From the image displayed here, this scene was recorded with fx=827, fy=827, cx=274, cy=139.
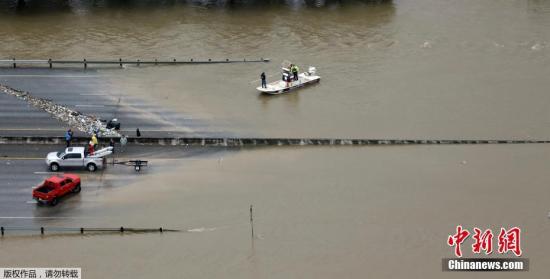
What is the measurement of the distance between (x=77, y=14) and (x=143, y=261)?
112ft

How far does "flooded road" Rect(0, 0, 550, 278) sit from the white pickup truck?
8.01ft

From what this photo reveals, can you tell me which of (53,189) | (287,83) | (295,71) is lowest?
(287,83)

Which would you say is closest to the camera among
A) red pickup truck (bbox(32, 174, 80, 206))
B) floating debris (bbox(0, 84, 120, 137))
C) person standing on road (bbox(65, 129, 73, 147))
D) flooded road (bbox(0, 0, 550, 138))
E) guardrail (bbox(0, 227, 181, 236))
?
guardrail (bbox(0, 227, 181, 236))

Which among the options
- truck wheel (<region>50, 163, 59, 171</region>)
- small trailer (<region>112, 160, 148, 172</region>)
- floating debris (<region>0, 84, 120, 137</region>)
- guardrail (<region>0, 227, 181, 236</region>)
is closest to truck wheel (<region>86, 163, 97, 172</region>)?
small trailer (<region>112, 160, 148, 172</region>)

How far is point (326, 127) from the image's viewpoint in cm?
4044

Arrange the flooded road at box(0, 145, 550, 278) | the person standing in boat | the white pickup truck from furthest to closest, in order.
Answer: the person standing in boat → the white pickup truck → the flooded road at box(0, 145, 550, 278)

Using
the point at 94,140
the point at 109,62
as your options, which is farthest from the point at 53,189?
the point at 109,62

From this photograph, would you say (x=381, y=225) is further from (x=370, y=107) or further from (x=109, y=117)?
(x=109, y=117)

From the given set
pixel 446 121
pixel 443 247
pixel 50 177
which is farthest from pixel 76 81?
pixel 443 247

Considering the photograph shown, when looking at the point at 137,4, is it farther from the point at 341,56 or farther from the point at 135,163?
the point at 135,163

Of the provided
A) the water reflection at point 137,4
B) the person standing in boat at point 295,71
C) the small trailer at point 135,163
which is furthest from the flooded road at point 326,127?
the person standing in boat at point 295,71

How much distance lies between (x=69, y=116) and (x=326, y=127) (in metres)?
12.8

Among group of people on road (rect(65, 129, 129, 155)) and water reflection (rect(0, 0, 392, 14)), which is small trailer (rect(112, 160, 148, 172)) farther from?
water reflection (rect(0, 0, 392, 14))

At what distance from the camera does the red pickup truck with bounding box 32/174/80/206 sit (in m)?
32.9
